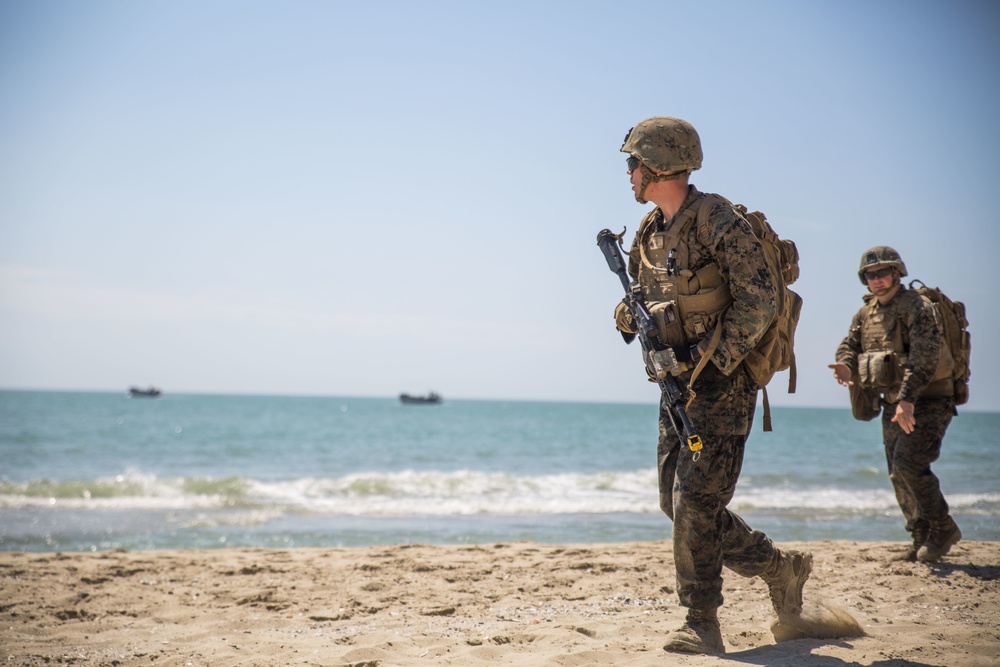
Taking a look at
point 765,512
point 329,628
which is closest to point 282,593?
point 329,628

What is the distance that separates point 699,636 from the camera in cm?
340

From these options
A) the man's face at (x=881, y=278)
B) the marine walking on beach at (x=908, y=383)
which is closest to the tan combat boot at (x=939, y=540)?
the marine walking on beach at (x=908, y=383)

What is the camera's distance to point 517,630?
416cm

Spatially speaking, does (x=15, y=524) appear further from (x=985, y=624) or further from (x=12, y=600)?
(x=985, y=624)

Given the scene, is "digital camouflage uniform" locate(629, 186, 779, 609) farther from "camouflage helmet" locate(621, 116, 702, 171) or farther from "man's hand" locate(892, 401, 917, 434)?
"man's hand" locate(892, 401, 917, 434)

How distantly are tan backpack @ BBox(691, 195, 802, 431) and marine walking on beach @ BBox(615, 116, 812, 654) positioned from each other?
0.03 m

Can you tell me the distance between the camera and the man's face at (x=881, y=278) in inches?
216

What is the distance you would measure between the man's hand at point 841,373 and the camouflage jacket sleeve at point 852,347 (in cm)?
20

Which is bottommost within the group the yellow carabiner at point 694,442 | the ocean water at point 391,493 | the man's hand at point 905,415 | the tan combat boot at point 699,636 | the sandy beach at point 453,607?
the ocean water at point 391,493

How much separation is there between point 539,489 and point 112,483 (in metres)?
8.10

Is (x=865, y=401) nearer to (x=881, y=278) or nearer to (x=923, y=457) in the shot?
(x=923, y=457)

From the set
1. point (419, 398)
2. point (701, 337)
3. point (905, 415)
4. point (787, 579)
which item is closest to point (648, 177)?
point (701, 337)

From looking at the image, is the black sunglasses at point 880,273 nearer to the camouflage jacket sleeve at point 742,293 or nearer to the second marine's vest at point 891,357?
the second marine's vest at point 891,357

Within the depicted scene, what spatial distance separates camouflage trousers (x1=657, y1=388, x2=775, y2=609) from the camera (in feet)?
10.8
